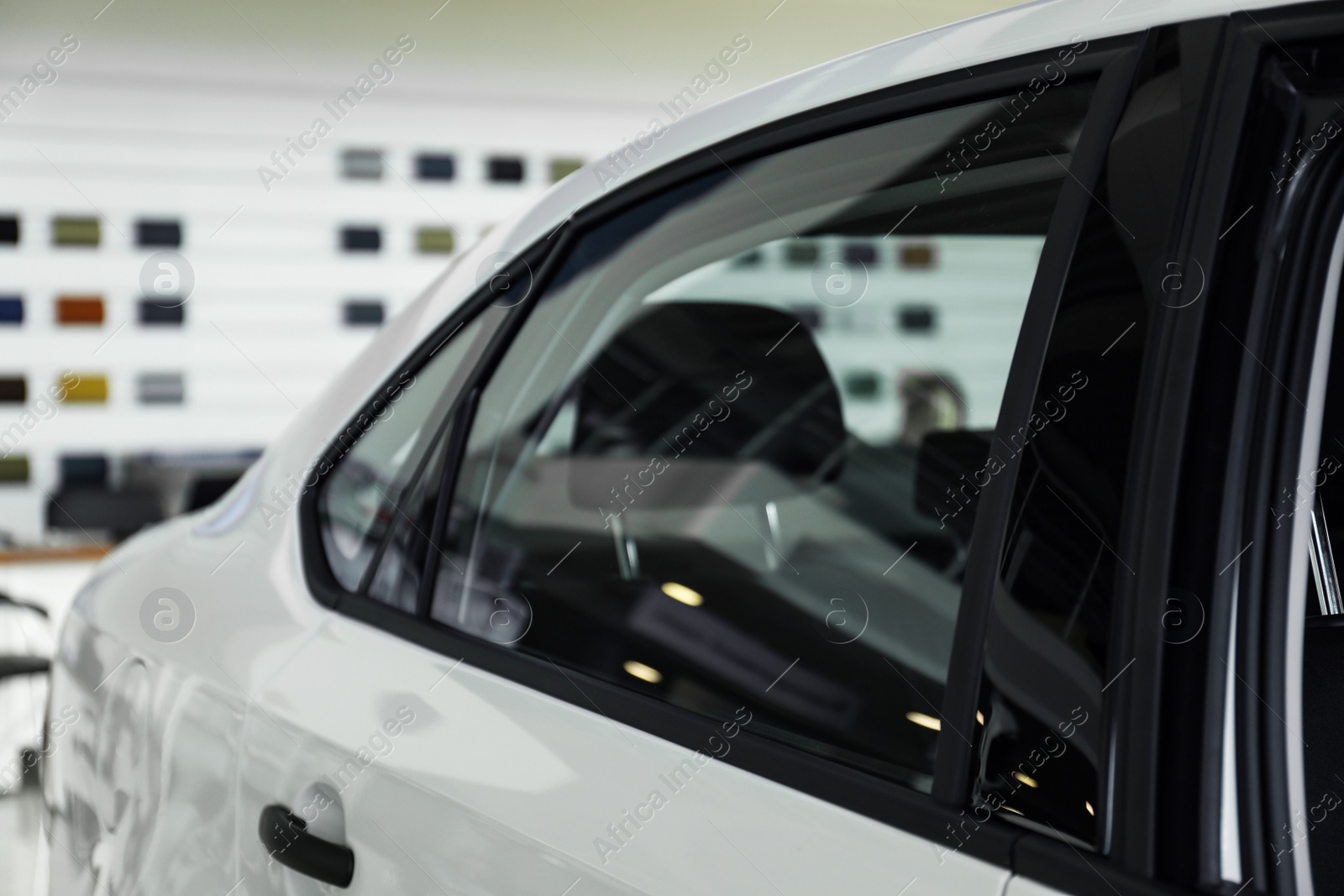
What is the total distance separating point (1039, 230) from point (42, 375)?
584 cm

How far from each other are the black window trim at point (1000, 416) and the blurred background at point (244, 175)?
4.60 m

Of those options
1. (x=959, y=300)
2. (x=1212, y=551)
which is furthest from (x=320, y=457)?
(x=1212, y=551)

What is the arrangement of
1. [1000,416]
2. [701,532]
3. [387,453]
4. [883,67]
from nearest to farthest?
[1000,416], [883,67], [701,532], [387,453]

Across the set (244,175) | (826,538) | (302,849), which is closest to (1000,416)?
(826,538)

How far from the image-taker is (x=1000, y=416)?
60 centimetres

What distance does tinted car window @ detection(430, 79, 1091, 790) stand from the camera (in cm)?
66

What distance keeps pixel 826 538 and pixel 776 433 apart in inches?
4.2

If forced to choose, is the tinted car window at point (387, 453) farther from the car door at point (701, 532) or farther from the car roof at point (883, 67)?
the car roof at point (883, 67)

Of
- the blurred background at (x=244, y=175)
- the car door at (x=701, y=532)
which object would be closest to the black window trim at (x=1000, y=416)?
the car door at (x=701, y=532)

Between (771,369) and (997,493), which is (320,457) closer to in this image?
(771,369)

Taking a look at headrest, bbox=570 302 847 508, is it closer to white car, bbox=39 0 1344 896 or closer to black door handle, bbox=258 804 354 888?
white car, bbox=39 0 1344 896

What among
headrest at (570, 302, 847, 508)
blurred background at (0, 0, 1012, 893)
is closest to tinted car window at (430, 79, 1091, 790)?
headrest at (570, 302, 847, 508)

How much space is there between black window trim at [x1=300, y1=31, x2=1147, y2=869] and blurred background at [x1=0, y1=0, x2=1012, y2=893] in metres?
4.60

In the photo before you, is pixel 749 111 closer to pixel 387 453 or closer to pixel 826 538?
pixel 826 538
